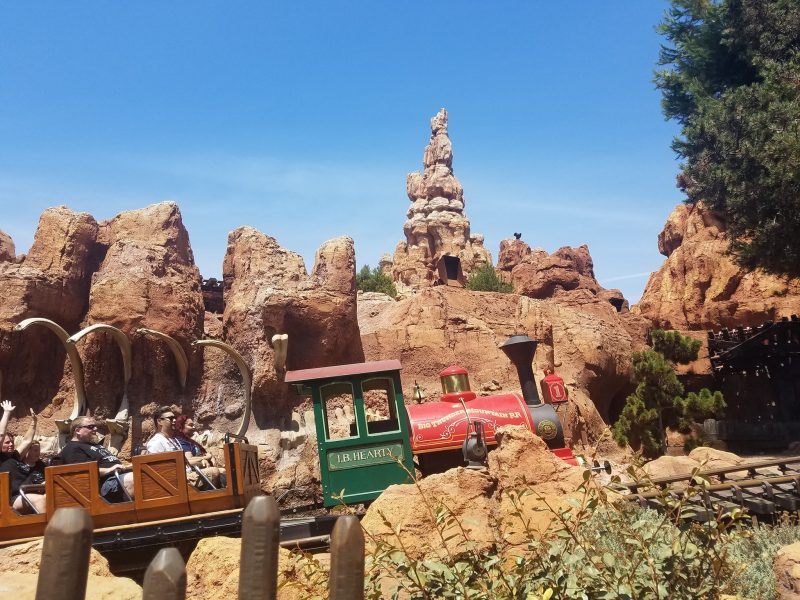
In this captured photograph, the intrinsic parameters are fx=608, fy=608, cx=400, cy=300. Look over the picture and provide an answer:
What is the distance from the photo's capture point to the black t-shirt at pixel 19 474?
6.54m

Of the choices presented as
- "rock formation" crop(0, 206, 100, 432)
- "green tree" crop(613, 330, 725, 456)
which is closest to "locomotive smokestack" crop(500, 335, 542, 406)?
"green tree" crop(613, 330, 725, 456)

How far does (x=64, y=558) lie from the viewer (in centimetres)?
155

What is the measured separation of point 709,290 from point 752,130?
16.3 m

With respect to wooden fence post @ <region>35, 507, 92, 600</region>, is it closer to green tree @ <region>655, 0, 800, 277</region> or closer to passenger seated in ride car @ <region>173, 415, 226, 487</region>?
passenger seated in ride car @ <region>173, 415, 226, 487</region>

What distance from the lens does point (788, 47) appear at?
1521 centimetres

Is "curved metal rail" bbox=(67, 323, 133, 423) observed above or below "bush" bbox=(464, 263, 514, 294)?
below

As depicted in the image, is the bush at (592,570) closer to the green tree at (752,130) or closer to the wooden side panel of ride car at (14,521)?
the wooden side panel of ride car at (14,521)

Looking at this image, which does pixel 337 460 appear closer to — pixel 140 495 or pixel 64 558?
pixel 140 495

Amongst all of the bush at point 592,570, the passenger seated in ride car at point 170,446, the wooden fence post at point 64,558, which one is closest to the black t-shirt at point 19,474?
the passenger seated in ride car at point 170,446

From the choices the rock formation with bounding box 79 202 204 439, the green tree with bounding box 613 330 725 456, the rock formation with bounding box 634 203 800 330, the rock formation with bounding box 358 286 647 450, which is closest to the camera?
the rock formation with bounding box 79 202 204 439

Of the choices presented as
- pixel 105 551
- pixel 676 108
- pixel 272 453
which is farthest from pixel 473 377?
pixel 105 551

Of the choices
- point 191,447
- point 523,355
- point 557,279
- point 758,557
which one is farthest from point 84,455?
point 557,279

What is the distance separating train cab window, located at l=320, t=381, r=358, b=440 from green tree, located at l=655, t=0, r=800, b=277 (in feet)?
35.0

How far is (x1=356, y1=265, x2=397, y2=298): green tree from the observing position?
41.6 metres
